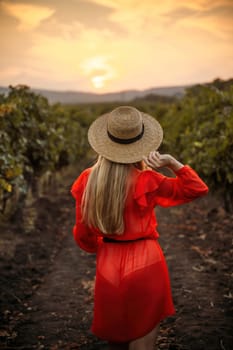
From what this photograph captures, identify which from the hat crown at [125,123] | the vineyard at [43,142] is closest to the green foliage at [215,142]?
the vineyard at [43,142]

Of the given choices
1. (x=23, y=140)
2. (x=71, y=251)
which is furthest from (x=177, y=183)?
(x=23, y=140)

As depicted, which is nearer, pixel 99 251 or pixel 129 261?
pixel 129 261

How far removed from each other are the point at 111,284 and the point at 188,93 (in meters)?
9.78

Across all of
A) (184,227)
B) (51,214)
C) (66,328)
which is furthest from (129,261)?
(51,214)

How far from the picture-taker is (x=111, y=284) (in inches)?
92.7

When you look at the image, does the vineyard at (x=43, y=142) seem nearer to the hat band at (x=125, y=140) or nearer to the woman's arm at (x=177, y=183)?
the hat band at (x=125, y=140)

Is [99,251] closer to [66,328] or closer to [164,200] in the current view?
[164,200]

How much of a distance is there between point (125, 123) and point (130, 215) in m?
0.57

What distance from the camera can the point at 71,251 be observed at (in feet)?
20.5

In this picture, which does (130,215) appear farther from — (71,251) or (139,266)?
(71,251)

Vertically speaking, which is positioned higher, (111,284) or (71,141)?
(71,141)

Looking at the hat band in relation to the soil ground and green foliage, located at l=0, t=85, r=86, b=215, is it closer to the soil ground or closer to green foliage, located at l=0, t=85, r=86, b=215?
the soil ground

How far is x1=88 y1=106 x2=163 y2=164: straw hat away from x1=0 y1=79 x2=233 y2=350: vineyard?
195 centimetres

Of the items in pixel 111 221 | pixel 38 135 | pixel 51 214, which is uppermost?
pixel 38 135
